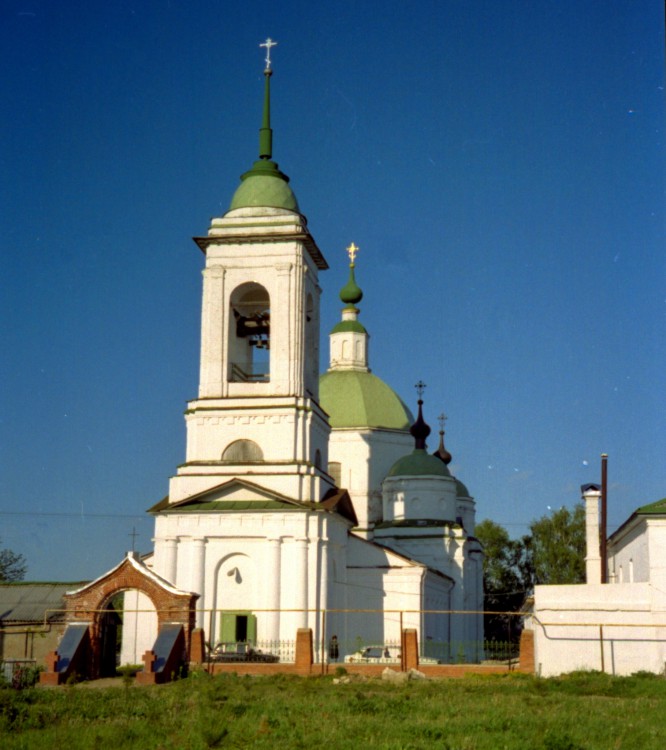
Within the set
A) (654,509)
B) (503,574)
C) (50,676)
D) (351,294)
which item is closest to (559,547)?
(503,574)

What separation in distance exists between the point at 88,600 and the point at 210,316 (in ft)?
40.5

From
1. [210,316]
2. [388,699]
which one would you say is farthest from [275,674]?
[210,316]

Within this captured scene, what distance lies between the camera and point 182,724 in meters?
15.4

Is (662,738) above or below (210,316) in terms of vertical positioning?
below

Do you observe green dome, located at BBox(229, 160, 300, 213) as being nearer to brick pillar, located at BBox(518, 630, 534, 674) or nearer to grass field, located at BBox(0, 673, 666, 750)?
brick pillar, located at BBox(518, 630, 534, 674)

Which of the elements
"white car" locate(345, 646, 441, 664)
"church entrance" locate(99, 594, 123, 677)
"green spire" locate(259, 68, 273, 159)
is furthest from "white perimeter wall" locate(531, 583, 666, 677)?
"green spire" locate(259, 68, 273, 159)

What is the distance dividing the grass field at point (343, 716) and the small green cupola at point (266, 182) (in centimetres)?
1970

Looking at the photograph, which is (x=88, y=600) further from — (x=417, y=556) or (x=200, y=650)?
(x=417, y=556)

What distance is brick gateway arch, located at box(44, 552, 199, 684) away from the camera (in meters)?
26.2

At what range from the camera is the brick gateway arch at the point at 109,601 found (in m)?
26.2

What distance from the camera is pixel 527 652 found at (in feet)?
86.9

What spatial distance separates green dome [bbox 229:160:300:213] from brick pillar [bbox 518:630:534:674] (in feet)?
57.4

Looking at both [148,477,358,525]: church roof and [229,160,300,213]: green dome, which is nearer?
[148,477,358,525]: church roof

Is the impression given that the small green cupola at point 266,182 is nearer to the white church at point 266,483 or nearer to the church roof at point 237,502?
the white church at point 266,483
